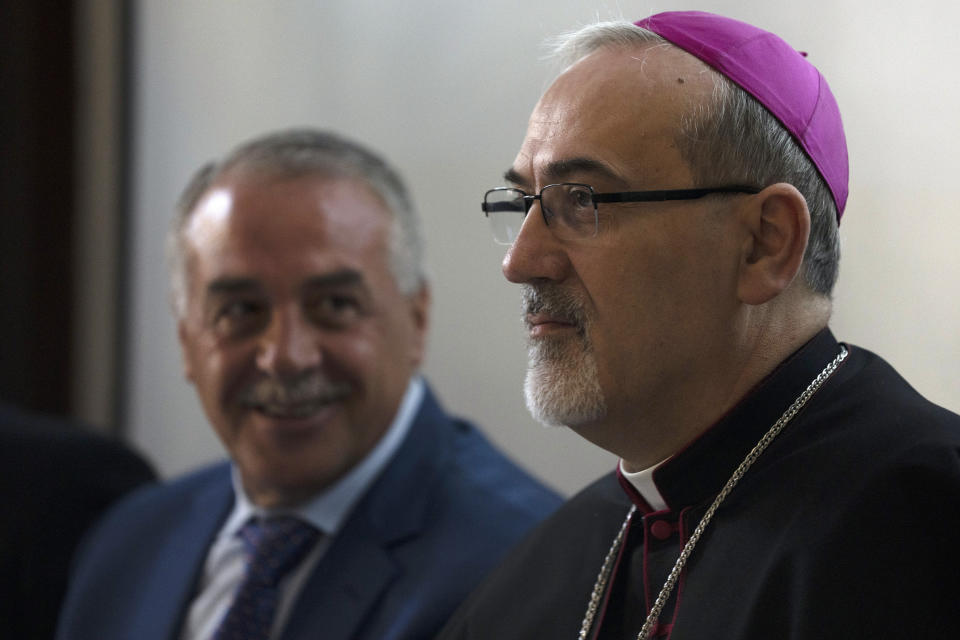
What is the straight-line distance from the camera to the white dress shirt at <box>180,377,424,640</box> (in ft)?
7.25

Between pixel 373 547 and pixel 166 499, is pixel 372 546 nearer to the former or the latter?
pixel 373 547

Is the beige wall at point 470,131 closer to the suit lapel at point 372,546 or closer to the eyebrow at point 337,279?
the suit lapel at point 372,546

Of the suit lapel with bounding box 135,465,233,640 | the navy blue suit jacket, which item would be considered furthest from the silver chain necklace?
the suit lapel with bounding box 135,465,233,640

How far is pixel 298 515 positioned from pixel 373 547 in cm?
21

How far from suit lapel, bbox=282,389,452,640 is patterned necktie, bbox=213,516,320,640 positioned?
84 millimetres

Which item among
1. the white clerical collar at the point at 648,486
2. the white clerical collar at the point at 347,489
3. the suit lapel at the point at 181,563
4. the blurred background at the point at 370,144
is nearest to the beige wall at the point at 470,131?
the blurred background at the point at 370,144

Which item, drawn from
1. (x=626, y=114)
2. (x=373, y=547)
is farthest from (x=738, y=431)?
(x=373, y=547)

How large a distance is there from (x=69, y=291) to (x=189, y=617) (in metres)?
2.00

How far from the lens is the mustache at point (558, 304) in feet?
4.38

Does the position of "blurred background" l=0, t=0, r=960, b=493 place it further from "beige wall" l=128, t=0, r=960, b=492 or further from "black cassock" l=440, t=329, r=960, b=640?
"black cassock" l=440, t=329, r=960, b=640

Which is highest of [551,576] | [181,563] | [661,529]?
[661,529]

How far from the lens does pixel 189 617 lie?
2336mm

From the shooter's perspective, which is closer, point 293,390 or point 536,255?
point 536,255

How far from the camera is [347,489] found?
7.50 feet
